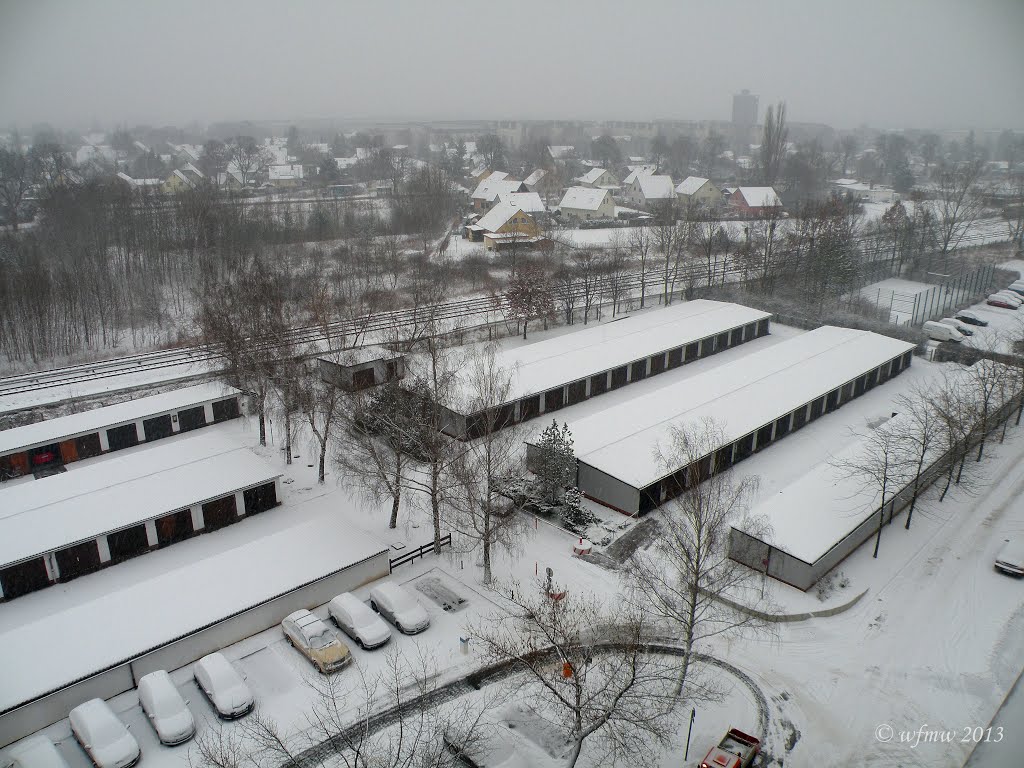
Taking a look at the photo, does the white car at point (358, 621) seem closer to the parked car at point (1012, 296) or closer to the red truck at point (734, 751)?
the red truck at point (734, 751)

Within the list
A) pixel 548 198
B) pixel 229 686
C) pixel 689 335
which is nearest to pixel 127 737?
pixel 229 686

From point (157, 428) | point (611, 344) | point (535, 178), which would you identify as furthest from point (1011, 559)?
point (535, 178)

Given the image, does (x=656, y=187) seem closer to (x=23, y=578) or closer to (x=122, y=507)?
(x=122, y=507)

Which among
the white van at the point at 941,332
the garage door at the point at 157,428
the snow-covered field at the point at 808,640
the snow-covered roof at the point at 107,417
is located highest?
the white van at the point at 941,332

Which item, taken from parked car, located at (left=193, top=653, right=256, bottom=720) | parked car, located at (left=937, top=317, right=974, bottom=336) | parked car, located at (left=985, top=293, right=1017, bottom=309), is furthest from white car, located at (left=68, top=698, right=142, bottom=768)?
parked car, located at (left=985, top=293, right=1017, bottom=309)

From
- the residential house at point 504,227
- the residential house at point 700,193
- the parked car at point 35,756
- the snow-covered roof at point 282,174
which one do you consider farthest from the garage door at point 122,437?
the snow-covered roof at point 282,174

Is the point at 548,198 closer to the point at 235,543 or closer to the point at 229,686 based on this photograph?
the point at 235,543
